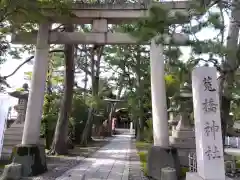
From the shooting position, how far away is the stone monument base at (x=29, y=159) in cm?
768

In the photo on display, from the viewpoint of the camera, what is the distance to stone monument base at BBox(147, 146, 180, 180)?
7359 mm

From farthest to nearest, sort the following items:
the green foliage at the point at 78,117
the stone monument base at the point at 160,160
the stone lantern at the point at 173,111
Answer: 1. the green foliage at the point at 78,117
2. the stone lantern at the point at 173,111
3. the stone monument base at the point at 160,160

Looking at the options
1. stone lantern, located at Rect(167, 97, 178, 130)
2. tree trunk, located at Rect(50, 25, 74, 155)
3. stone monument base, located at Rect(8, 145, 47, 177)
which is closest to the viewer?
stone monument base, located at Rect(8, 145, 47, 177)

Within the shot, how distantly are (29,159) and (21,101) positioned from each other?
8003 mm

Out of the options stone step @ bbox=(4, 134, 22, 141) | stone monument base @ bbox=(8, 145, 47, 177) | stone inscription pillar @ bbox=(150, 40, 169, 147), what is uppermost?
stone inscription pillar @ bbox=(150, 40, 169, 147)

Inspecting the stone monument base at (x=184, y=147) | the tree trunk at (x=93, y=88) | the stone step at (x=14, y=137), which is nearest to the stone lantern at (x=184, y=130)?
the stone monument base at (x=184, y=147)

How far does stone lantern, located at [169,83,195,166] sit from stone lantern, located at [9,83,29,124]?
28.8 feet

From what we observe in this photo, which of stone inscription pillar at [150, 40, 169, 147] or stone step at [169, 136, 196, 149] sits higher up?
stone inscription pillar at [150, 40, 169, 147]

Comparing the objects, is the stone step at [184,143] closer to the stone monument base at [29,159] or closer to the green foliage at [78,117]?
the stone monument base at [29,159]

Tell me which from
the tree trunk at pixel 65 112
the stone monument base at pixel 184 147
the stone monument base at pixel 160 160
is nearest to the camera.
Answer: the stone monument base at pixel 160 160

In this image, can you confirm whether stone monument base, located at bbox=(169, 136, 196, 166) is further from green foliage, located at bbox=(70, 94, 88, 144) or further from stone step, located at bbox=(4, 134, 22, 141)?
green foliage, located at bbox=(70, 94, 88, 144)

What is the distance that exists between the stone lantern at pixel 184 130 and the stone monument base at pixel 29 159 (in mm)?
5339

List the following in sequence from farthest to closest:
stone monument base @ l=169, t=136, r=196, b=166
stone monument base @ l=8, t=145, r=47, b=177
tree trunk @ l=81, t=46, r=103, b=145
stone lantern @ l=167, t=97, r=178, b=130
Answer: tree trunk @ l=81, t=46, r=103, b=145 → stone lantern @ l=167, t=97, r=178, b=130 → stone monument base @ l=169, t=136, r=196, b=166 → stone monument base @ l=8, t=145, r=47, b=177

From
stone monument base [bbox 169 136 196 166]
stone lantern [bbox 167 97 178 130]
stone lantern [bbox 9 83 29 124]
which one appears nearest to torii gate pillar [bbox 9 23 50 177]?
stone monument base [bbox 169 136 196 166]
